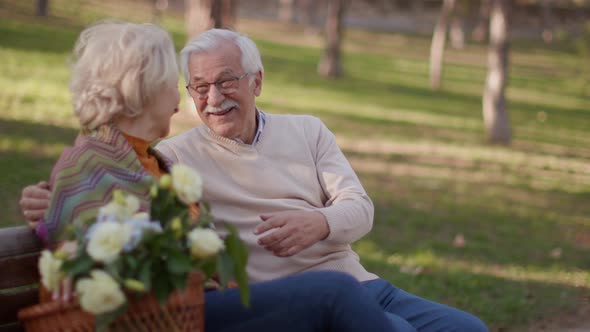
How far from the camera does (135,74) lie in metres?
2.48

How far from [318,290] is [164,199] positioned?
0.66 metres

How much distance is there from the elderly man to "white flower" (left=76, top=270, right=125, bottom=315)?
1.17 meters

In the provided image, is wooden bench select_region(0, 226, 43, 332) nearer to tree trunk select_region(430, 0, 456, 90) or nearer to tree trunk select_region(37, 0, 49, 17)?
tree trunk select_region(430, 0, 456, 90)

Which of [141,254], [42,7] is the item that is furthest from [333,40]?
[141,254]

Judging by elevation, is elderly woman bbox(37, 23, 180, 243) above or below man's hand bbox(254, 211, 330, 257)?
above

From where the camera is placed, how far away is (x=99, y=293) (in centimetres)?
186

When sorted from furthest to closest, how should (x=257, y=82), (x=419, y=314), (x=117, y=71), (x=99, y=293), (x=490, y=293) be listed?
1. (x=490, y=293)
2. (x=257, y=82)
3. (x=419, y=314)
4. (x=117, y=71)
5. (x=99, y=293)

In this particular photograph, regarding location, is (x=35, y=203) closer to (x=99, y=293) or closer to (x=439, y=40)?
(x=99, y=293)

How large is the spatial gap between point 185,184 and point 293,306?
26.5 inches

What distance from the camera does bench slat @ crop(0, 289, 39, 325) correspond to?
2.56 metres

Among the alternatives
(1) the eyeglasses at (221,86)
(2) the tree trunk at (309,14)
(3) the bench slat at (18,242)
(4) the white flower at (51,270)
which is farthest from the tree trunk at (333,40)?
(4) the white flower at (51,270)

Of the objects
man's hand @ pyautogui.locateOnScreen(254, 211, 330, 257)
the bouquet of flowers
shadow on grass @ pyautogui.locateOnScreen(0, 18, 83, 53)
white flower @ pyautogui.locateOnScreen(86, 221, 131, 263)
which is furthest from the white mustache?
shadow on grass @ pyautogui.locateOnScreen(0, 18, 83, 53)

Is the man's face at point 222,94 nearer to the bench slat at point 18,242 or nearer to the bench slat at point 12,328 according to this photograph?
the bench slat at point 18,242

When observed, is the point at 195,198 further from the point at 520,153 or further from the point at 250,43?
the point at 520,153
